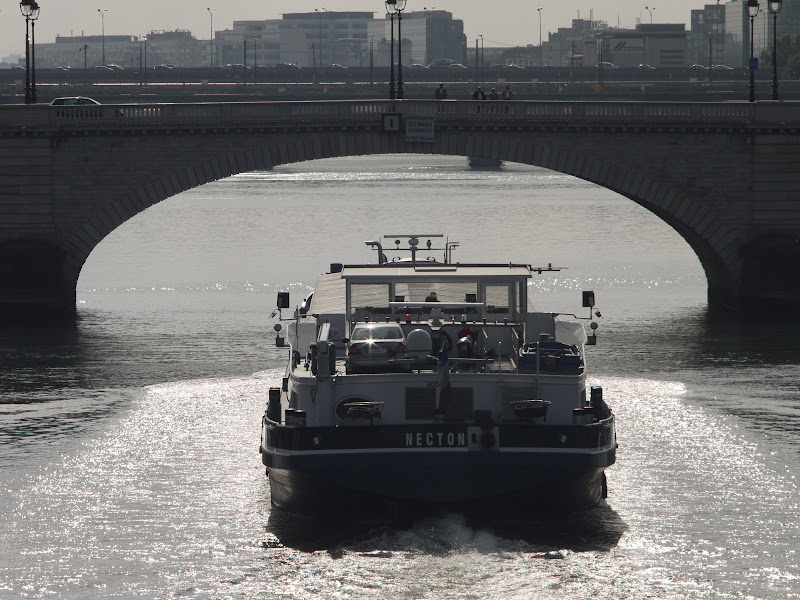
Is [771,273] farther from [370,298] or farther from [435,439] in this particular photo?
[435,439]

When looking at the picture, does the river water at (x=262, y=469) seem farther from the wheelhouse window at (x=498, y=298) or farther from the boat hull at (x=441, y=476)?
the wheelhouse window at (x=498, y=298)

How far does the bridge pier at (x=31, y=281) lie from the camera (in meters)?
51.8

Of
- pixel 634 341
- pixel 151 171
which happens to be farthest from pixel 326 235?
pixel 634 341

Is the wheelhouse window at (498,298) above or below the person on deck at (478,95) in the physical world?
below

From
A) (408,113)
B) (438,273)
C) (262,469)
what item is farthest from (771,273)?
(262,469)

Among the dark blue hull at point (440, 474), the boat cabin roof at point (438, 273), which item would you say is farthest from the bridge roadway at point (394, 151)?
the dark blue hull at point (440, 474)

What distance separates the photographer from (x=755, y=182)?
52906 millimetres

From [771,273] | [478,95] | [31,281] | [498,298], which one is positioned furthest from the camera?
[478,95]

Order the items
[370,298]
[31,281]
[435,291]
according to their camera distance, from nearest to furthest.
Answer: [370,298] → [435,291] → [31,281]

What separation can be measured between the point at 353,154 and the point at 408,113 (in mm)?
2726

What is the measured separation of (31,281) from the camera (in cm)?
5212

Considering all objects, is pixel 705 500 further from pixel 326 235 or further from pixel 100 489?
pixel 326 235

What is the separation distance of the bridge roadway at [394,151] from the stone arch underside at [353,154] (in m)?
0.05

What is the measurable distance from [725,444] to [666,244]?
143 feet
